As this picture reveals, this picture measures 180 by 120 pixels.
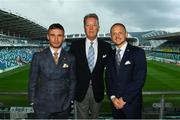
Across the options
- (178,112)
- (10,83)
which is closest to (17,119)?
(178,112)

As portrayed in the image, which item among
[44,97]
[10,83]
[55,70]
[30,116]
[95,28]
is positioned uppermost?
[95,28]

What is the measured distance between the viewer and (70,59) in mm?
4988

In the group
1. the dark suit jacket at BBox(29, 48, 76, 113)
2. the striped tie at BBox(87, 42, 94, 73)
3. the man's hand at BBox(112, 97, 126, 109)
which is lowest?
the man's hand at BBox(112, 97, 126, 109)

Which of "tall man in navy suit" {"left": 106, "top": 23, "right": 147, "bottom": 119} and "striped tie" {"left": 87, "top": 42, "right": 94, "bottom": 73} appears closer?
"tall man in navy suit" {"left": 106, "top": 23, "right": 147, "bottom": 119}

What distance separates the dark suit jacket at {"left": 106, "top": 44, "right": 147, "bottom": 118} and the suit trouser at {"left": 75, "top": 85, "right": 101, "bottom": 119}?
0.40 metres

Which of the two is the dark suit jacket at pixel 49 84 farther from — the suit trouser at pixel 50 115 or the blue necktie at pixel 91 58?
the blue necktie at pixel 91 58

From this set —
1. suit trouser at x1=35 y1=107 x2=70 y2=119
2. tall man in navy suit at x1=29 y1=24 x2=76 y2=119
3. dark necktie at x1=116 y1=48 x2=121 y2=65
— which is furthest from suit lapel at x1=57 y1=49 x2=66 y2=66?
dark necktie at x1=116 y1=48 x2=121 y2=65

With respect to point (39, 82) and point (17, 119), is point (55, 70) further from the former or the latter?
Result: point (17, 119)

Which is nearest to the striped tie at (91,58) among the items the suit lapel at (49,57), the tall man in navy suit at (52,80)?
the tall man in navy suit at (52,80)

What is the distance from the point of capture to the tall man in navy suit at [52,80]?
4.84 m

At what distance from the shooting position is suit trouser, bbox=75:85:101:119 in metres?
5.54

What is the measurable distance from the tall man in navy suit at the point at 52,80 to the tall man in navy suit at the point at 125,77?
59 cm

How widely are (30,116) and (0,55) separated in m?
40.1

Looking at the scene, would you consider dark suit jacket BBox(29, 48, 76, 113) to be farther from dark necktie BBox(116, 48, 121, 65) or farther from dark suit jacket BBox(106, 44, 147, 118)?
dark necktie BBox(116, 48, 121, 65)
